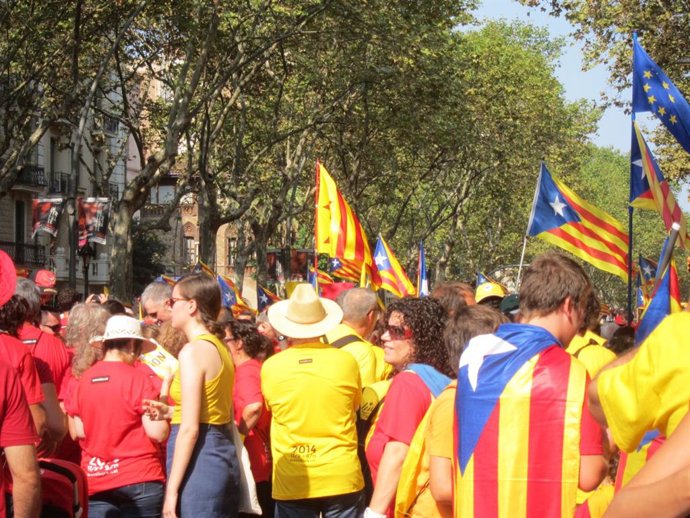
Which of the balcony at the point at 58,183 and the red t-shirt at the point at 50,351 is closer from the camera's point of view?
the red t-shirt at the point at 50,351

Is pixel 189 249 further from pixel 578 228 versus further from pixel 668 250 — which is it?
pixel 668 250

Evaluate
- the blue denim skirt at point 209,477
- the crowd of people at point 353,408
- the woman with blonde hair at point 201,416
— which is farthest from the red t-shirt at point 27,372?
the blue denim skirt at point 209,477

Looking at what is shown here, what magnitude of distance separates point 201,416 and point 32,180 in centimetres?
3985

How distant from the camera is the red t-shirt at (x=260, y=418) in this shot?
21.4 ft

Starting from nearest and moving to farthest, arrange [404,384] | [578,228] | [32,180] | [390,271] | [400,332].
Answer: [404,384] < [400,332] < [578,228] < [390,271] < [32,180]

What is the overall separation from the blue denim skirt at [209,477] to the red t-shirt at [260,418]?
1.04 meters

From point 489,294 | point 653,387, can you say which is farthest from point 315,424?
point 489,294

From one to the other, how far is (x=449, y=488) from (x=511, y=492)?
42 centimetres

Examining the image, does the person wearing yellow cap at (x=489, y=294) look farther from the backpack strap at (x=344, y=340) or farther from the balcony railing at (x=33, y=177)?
the balcony railing at (x=33, y=177)

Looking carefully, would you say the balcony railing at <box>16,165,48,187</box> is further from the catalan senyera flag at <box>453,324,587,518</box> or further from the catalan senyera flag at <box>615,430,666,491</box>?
the catalan senyera flag at <box>615,430,666,491</box>

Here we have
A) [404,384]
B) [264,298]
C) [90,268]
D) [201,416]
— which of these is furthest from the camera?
[90,268]

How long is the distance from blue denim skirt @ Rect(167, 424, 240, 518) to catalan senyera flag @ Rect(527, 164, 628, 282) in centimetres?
392

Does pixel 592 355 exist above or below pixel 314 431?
above

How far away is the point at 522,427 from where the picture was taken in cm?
360
